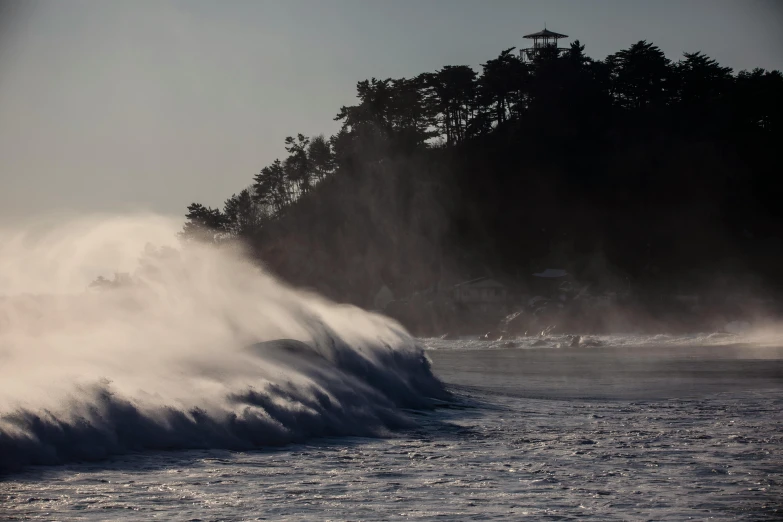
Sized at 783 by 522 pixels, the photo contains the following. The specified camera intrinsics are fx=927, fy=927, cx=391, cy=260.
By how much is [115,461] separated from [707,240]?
310 feet

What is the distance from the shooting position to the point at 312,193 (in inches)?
4279

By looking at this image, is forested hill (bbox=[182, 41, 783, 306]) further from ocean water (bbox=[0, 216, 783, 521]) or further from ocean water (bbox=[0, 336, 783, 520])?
ocean water (bbox=[0, 336, 783, 520])

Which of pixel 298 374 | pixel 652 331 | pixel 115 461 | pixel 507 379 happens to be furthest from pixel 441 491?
pixel 652 331

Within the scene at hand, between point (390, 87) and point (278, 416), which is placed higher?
point (390, 87)

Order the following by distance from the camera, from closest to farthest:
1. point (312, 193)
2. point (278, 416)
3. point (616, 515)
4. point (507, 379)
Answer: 1. point (616, 515)
2. point (278, 416)
3. point (507, 379)
4. point (312, 193)

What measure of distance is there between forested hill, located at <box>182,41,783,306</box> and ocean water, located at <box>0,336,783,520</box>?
3133 inches

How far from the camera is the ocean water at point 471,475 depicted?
1050 centimetres

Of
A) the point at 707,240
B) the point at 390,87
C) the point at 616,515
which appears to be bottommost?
the point at 616,515

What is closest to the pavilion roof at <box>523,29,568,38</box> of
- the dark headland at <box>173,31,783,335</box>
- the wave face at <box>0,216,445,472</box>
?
the dark headland at <box>173,31,783,335</box>

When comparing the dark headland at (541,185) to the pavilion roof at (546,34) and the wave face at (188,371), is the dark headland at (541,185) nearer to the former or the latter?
the pavilion roof at (546,34)

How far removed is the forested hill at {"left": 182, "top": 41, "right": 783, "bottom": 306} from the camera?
9919cm

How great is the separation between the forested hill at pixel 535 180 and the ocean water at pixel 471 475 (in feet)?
261

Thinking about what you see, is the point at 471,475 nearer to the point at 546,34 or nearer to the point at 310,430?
the point at 310,430

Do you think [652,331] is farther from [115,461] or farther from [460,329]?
[115,461]
